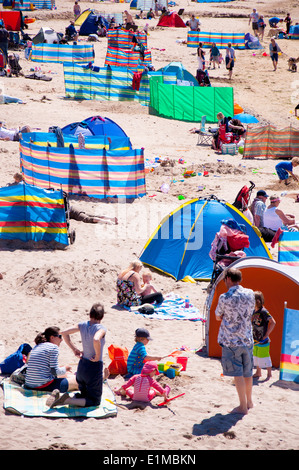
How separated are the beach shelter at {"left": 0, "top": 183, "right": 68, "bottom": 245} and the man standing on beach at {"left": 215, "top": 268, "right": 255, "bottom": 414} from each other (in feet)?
19.9

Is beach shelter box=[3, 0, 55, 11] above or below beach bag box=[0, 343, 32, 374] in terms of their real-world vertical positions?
above

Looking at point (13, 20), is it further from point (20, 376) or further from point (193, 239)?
point (20, 376)

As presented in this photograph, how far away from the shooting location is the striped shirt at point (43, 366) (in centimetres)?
697

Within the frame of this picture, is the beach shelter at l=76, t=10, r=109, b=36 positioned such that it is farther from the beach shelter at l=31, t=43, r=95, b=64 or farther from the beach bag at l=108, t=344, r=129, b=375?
the beach bag at l=108, t=344, r=129, b=375

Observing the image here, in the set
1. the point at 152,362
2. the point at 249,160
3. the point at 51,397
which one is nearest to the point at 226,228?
the point at 152,362

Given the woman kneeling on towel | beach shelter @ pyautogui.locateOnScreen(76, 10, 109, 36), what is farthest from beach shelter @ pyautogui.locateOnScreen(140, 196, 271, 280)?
beach shelter @ pyautogui.locateOnScreen(76, 10, 109, 36)

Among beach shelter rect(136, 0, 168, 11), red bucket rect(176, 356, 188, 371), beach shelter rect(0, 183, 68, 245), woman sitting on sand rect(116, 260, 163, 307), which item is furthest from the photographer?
beach shelter rect(136, 0, 168, 11)

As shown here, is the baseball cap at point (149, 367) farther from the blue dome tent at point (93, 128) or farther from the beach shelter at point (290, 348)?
the blue dome tent at point (93, 128)

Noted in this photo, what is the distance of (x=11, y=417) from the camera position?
6.62 metres

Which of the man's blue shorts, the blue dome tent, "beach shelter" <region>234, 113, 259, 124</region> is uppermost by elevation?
the blue dome tent

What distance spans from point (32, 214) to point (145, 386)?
5844 millimetres

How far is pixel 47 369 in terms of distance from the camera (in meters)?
7.00

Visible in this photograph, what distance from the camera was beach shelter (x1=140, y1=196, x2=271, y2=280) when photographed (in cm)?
1155
